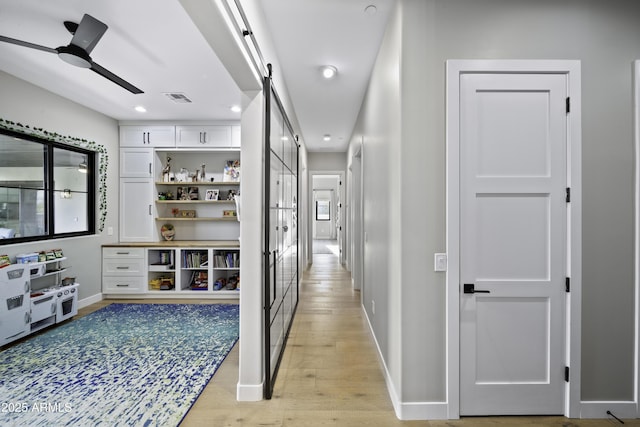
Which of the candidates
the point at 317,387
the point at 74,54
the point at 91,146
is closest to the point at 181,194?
the point at 91,146

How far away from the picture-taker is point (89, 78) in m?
3.06

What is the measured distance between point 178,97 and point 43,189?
1916 mm

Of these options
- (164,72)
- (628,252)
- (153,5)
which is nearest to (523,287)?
(628,252)

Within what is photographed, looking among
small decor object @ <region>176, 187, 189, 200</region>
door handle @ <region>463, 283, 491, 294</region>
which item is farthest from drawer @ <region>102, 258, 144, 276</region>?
door handle @ <region>463, 283, 491, 294</region>

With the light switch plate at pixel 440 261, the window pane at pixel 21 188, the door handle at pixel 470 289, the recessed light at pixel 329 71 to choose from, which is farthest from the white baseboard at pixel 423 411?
the window pane at pixel 21 188

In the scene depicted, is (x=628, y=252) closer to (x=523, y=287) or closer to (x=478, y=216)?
(x=523, y=287)

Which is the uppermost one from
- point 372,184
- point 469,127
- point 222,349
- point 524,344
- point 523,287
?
point 469,127

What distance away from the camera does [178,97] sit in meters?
3.55

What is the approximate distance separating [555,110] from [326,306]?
126 inches

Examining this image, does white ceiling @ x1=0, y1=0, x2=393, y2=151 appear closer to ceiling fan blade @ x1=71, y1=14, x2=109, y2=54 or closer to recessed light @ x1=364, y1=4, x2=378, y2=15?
recessed light @ x1=364, y1=4, x2=378, y2=15

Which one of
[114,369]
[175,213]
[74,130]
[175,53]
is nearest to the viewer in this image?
[114,369]

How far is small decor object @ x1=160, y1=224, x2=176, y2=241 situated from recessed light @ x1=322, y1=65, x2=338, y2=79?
11.0 feet

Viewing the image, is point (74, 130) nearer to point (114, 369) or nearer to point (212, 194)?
point (212, 194)

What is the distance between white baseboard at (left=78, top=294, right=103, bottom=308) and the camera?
3.89m
